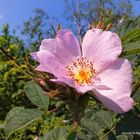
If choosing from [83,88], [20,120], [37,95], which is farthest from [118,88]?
[37,95]

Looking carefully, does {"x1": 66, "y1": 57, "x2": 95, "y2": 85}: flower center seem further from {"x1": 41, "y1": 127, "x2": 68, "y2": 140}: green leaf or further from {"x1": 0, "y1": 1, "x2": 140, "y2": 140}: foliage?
{"x1": 41, "y1": 127, "x2": 68, "y2": 140}: green leaf

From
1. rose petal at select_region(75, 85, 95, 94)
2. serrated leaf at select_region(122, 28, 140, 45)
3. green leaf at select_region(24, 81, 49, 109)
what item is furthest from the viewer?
green leaf at select_region(24, 81, 49, 109)

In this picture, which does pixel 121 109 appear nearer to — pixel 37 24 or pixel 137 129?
pixel 137 129

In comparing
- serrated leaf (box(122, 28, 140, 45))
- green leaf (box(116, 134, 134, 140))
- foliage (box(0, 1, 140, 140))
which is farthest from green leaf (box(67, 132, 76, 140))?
serrated leaf (box(122, 28, 140, 45))

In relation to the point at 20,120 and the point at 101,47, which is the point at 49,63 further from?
the point at 20,120

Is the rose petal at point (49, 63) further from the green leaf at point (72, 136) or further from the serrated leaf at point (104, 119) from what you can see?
the serrated leaf at point (104, 119)

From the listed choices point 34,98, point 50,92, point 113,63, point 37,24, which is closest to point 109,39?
point 113,63

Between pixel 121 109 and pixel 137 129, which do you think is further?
pixel 137 129
